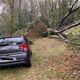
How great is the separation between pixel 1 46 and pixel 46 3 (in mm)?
26749

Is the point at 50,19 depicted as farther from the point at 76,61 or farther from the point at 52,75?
the point at 52,75

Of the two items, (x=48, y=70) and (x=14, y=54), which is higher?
(x=14, y=54)

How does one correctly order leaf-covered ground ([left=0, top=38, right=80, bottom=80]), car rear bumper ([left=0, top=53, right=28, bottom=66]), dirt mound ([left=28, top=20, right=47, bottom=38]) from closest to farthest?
leaf-covered ground ([left=0, top=38, right=80, bottom=80]) → car rear bumper ([left=0, top=53, right=28, bottom=66]) → dirt mound ([left=28, top=20, right=47, bottom=38])

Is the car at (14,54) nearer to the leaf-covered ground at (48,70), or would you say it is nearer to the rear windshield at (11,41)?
the rear windshield at (11,41)

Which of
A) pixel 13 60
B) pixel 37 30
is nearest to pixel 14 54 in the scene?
pixel 13 60

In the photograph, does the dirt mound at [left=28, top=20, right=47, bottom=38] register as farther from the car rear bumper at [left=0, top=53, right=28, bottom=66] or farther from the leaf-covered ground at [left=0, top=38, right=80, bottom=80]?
the car rear bumper at [left=0, top=53, right=28, bottom=66]

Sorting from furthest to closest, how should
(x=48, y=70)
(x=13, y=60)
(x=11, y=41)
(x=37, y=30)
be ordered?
(x=37, y=30)
(x=11, y=41)
(x=48, y=70)
(x=13, y=60)

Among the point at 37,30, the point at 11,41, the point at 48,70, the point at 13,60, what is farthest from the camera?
the point at 37,30

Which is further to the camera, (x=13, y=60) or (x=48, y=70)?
(x=48, y=70)

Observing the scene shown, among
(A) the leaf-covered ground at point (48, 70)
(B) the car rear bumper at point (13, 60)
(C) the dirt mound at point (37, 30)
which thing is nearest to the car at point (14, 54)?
(B) the car rear bumper at point (13, 60)

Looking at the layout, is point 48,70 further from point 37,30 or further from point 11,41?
point 37,30

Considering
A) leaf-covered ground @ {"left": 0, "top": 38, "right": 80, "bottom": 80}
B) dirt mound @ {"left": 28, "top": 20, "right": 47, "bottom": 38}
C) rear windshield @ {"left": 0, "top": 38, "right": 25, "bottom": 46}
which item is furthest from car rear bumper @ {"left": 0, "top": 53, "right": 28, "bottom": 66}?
dirt mound @ {"left": 28, "top": 20, "right": 47, "bottom": 38}

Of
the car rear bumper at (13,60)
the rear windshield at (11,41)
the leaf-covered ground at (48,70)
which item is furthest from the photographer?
the rear windshield at (11,41)

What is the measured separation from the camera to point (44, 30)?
25.9 metres
